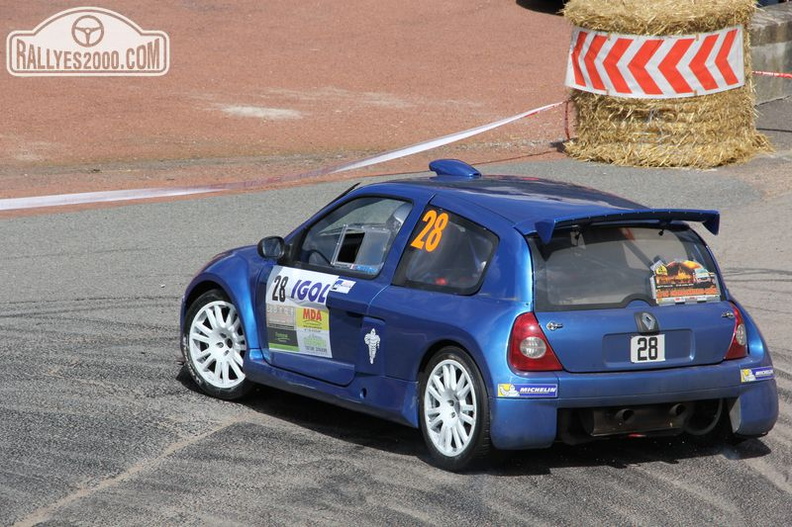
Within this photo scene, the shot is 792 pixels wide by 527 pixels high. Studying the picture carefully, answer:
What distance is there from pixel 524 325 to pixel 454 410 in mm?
599

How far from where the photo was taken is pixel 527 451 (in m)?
6.98

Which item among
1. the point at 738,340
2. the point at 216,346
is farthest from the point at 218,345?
the point at 738,340

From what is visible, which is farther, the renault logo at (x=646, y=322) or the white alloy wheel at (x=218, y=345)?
the white alloy wheel at (x=218, y=345)

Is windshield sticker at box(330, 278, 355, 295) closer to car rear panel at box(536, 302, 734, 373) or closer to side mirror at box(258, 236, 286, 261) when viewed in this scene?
side mirror at box(258, 236, 286, 261)

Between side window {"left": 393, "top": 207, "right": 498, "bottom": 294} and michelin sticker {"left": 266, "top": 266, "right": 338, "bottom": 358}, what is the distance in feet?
1.77

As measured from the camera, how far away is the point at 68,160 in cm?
1744

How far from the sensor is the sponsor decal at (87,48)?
2373cm

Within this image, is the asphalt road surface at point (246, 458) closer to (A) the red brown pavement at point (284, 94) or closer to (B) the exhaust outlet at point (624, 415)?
(B) the exhaust outlet at point (624, 415)

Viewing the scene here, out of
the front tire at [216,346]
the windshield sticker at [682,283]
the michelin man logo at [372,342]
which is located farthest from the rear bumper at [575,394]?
the front tire at [216,346]

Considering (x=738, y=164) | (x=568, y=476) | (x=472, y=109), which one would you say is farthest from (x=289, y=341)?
(x=472, y=109)

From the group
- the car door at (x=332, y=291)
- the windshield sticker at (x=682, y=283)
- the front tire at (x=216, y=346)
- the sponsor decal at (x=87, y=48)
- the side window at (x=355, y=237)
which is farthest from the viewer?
the sponsor decal at (x=87, y=48)

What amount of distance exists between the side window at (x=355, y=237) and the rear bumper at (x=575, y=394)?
1.28 m

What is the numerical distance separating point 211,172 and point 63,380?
855 cm

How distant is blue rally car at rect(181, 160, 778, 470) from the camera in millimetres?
6332
